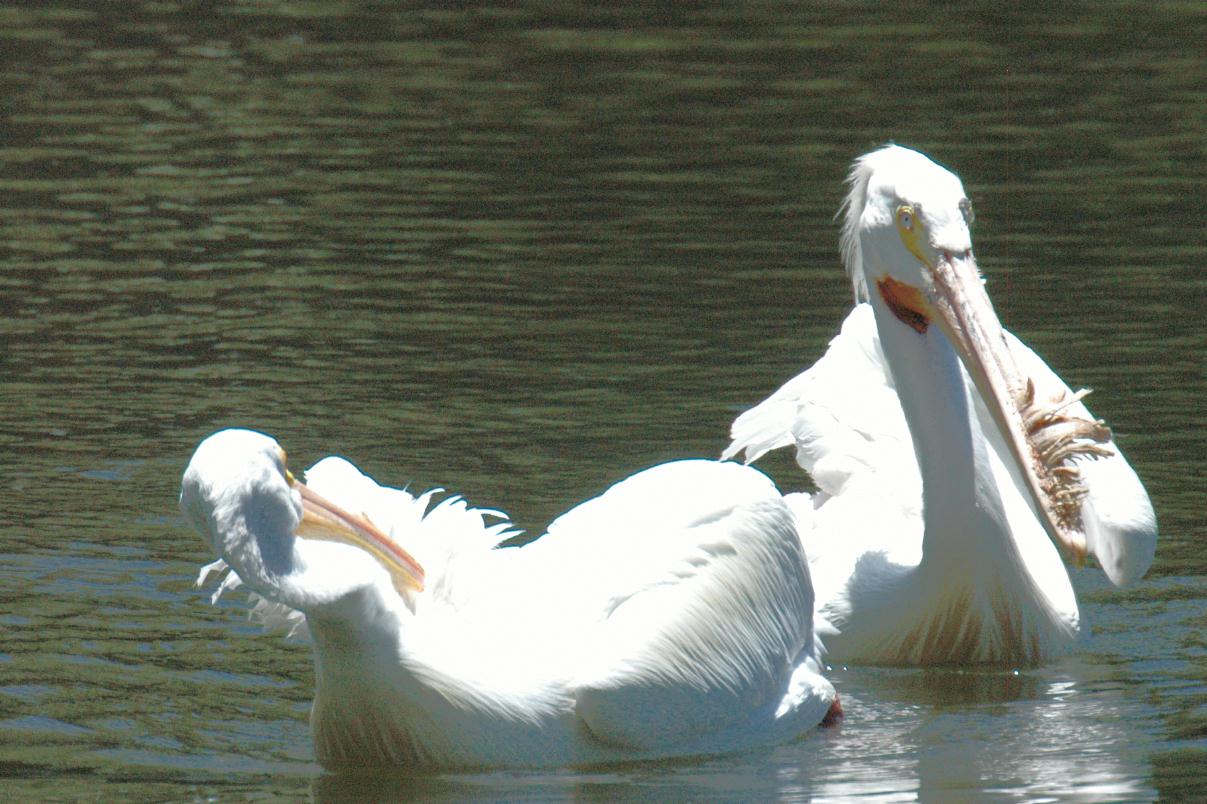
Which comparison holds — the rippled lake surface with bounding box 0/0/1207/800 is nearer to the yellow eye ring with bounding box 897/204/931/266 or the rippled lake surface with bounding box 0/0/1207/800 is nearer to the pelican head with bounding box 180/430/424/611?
the pelican head with bounding box 180/430/424/611

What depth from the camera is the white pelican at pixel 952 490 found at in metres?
6.04

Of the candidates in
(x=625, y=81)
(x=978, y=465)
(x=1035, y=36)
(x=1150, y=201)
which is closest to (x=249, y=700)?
(x=978, y=465)

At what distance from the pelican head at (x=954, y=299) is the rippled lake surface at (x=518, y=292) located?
52 cm

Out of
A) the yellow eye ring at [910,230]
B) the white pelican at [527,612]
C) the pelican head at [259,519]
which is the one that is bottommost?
the white pelican at [527,612]

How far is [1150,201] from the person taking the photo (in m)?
11.0

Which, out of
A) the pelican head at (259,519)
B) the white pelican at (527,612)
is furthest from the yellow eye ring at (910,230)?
the pelican head at (259,519)

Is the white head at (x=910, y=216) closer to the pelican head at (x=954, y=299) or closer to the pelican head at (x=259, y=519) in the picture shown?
the pelican head at (x=954, y=299)

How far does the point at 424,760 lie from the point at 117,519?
7.57 feet

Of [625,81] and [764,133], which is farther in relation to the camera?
[625,81]

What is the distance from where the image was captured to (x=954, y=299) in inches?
237

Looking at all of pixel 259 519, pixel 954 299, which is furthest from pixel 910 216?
pixel 259 519

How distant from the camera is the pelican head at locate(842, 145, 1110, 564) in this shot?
599 centimetres

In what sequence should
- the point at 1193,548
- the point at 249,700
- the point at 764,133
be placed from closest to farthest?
1. the point at 249,700
2. the point at 1193,548
3. the point at 764,133

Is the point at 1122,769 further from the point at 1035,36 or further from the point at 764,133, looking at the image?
the point at 1035,36
